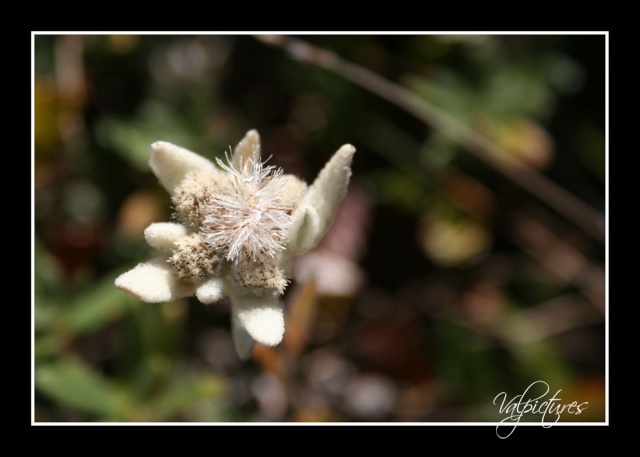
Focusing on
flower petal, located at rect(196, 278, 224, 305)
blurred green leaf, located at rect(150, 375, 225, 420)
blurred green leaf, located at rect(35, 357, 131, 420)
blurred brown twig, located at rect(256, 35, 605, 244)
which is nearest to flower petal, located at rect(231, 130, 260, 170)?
flower petal, located at rect(196, 278, 224, 305)

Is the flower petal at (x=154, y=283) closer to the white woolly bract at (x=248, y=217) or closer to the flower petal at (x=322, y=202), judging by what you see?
the white woolly bract at (x=248, y=217)

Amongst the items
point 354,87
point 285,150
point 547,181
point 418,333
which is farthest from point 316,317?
point 547,181

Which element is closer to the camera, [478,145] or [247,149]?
[247,149]

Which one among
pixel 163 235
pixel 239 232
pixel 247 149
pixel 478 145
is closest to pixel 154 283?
pixel 163 235

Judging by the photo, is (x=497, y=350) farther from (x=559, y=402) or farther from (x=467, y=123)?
(x=467, y=123)
